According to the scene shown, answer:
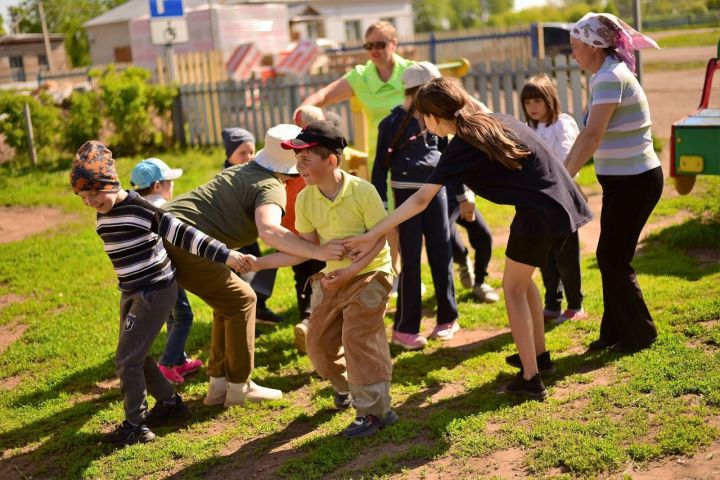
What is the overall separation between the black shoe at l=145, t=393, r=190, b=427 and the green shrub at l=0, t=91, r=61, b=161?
1156cm

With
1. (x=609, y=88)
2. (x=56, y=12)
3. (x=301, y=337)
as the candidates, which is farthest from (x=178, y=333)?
(x=56, y=12)

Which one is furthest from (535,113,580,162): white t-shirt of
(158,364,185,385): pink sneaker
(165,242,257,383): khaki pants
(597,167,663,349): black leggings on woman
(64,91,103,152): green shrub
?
(64,91,103,152): green shrub

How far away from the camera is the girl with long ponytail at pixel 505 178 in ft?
14.1

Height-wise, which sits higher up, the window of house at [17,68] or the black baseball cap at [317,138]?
the window of house at [17,68]

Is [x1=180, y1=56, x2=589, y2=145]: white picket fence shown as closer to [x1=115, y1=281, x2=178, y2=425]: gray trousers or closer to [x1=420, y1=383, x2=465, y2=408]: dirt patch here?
[x1=420, y1=383, x2=465, y2=408]: dirt patch

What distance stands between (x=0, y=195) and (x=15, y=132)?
8.89 ft

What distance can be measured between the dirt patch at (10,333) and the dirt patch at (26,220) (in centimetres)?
325

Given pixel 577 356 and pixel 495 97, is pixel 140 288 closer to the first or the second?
pixel 577 356

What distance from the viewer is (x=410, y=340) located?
5969 millimetres

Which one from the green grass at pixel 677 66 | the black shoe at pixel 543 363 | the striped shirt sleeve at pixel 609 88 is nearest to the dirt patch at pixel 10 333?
the black shoe at pixel 543 363

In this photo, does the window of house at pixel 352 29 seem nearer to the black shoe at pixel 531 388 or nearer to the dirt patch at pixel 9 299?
Result: the dirt patch at pixel 9 299

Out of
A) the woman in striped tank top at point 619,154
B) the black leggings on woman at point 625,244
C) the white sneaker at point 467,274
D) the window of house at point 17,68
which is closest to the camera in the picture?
the woman in striped tank top at point 619,154

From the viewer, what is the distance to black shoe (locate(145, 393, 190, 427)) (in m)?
5.15

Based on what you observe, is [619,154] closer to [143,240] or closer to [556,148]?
[556,148]
